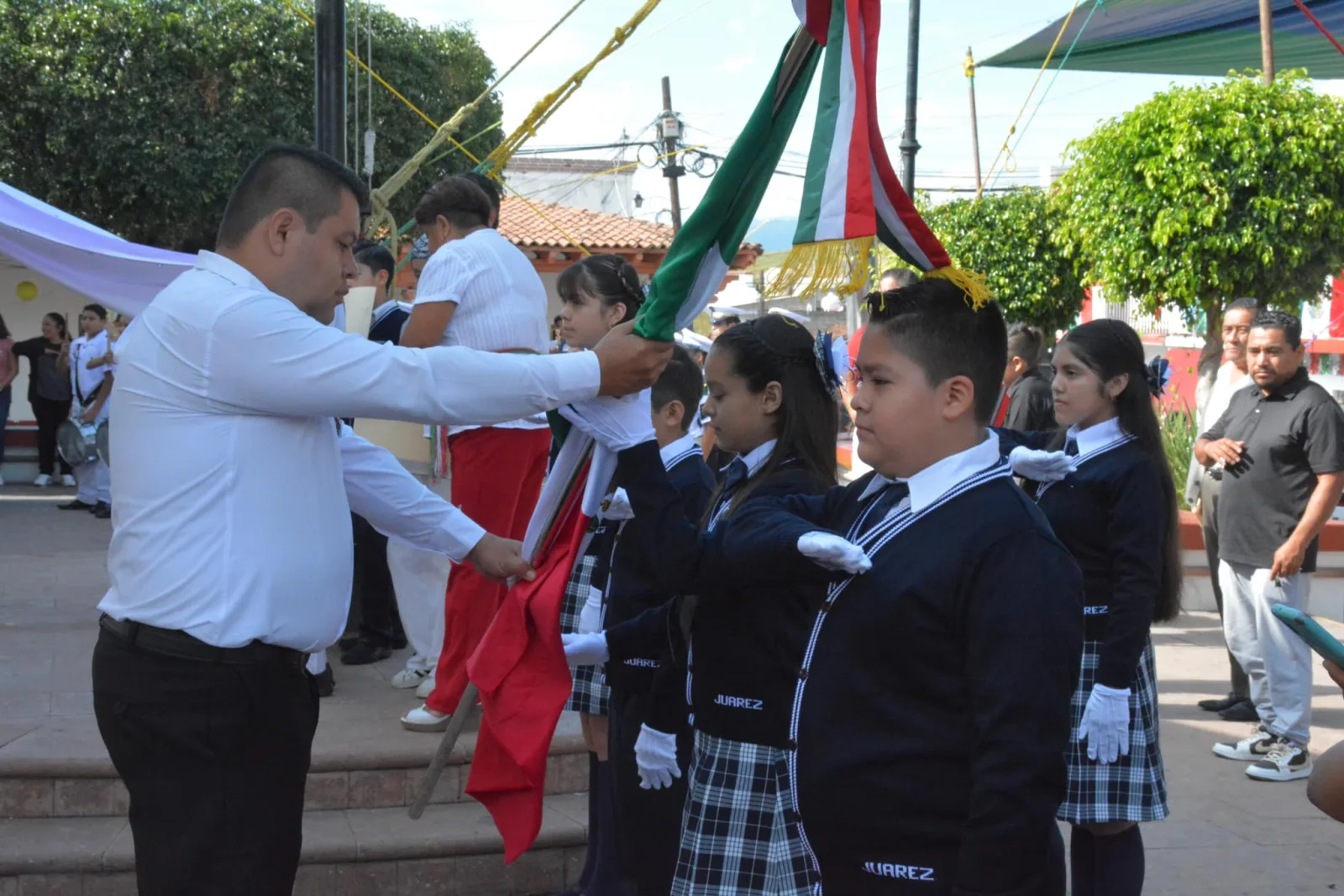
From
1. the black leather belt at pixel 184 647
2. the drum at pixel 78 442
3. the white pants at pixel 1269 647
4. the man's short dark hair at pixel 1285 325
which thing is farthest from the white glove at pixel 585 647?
the drum at pixel 78 442

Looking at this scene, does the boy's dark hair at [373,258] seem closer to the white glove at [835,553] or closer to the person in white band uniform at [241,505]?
the person in white band uniform at [241,505]

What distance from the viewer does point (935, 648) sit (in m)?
2.11

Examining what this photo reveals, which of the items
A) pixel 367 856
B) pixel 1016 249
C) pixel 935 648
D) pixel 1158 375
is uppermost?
pixel 1016 249

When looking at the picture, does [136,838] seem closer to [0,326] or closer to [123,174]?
[0,326]

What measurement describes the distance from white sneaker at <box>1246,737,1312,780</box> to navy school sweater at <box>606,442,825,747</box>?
3676mm

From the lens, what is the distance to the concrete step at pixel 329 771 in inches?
173

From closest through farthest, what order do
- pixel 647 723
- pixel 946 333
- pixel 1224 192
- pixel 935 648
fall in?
pixel 935 648 → pixel 946 333 → pixel 647 723 → pixel 1224 192

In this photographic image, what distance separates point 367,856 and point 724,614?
2066 mm

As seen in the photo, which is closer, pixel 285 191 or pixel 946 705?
pixel 946 705

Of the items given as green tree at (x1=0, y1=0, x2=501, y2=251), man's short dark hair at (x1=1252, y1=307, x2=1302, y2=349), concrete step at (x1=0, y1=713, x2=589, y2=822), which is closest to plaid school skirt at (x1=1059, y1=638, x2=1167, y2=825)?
concrete step at (x1=0, y1=713, x2=589, y2=822)

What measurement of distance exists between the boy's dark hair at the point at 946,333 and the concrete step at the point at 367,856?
2.77 metres

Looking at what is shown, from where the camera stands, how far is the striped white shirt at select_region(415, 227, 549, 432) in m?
4.47

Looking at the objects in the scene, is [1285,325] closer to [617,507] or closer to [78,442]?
[617,507]

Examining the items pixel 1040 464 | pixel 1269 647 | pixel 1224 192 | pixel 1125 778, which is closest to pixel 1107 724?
pixel 1125 778
